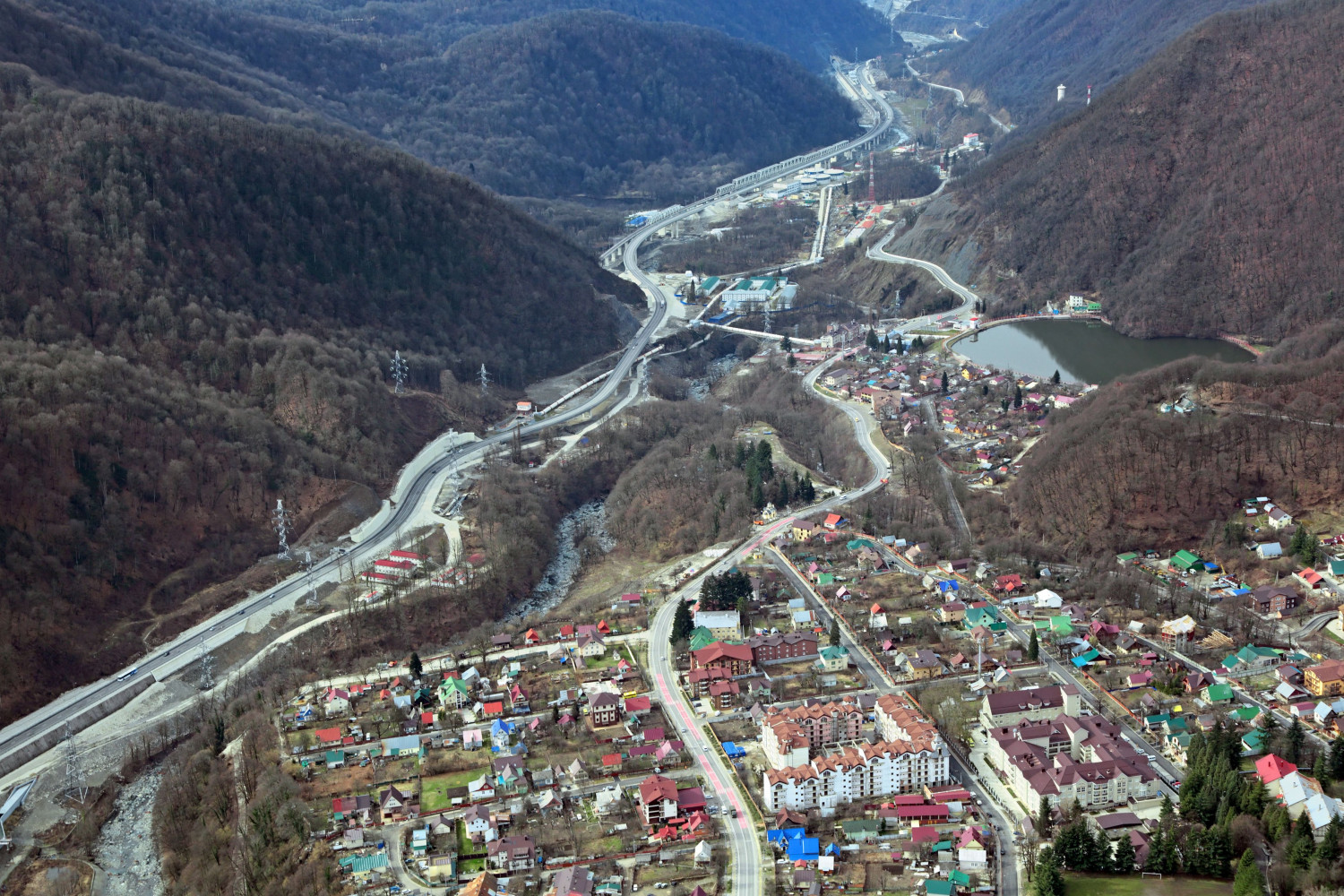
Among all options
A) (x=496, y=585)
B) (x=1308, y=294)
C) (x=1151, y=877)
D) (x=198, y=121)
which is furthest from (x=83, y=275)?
(x=1308, y=294)

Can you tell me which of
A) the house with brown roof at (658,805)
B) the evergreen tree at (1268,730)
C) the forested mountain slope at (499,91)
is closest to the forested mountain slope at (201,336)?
the forested mountain slope at (499,91)

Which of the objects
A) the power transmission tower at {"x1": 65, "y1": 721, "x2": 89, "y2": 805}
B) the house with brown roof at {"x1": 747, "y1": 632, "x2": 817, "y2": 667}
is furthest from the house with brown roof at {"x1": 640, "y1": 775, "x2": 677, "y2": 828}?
the power transmission tower at {"x1": 65, "y1": 721, "x2": 89, "y2": 805}

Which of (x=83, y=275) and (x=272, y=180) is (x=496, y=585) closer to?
(x=83, y=275)

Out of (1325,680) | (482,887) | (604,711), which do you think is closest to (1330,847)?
(1325,680)

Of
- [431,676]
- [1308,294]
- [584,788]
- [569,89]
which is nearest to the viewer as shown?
[584,788]

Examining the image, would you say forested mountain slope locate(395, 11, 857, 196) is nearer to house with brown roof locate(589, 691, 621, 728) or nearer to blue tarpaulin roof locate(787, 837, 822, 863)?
house with brown roof locate(589, 691, 621, 728)

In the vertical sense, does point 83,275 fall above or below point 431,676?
above

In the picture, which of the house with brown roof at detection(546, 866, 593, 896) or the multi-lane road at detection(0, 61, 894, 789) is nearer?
the house with brown roof at detection(546, 866, 593, 896)
